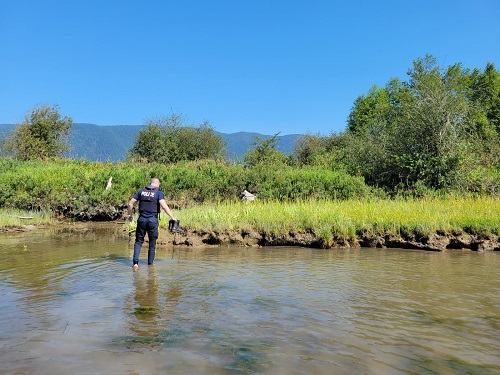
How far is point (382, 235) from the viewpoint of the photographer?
13.1 m

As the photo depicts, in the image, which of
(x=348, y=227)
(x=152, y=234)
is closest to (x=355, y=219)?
(x=348, y=227)

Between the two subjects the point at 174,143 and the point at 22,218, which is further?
the point at 174,143

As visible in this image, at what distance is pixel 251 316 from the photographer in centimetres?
591

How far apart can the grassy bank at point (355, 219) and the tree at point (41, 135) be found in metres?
36.5

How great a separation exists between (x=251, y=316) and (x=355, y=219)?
28.5ft

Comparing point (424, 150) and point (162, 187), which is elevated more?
point (424, 150)

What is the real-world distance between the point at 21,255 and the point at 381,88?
74048 mm

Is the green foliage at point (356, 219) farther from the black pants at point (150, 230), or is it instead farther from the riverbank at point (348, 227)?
the black pants at point (150, 230)

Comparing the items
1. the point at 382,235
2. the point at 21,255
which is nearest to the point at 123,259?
the point at 21,255

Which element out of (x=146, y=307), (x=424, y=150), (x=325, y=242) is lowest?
(x=146, y=307)

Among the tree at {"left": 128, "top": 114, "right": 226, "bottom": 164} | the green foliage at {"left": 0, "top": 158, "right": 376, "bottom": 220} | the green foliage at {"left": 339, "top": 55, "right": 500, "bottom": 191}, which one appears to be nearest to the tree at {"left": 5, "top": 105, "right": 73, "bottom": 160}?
the tree at {"left": 128, "top": 114, "right": 226, "bottom": 164}

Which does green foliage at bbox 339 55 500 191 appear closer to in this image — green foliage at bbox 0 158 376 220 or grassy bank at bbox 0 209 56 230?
green foliage at bbox 0 158 376 220

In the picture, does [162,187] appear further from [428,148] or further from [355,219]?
[428,148]

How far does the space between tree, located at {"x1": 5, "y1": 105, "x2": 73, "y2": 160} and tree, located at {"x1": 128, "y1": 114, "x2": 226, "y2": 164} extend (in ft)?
29.7
